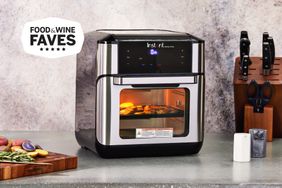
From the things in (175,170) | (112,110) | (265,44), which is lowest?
(175,170)

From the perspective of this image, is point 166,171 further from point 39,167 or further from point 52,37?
point 52,37

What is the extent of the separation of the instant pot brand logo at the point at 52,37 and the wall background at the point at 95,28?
1.1 inches

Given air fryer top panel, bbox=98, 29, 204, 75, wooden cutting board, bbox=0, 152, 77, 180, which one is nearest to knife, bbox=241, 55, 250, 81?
air fryer top panel, bbox=98, 29, 204, 75

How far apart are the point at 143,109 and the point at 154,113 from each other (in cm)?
4

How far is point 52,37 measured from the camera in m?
3.37

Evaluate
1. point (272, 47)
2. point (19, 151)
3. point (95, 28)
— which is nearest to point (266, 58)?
point (272, 47)

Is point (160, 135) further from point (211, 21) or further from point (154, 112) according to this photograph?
point (211, 21)

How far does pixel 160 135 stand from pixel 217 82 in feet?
2.14

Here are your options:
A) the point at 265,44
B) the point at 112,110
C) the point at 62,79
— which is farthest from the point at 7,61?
the point at 265,44

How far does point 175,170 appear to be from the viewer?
269 cm

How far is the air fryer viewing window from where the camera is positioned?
2.88 m

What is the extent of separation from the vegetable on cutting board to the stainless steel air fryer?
254 millimetres

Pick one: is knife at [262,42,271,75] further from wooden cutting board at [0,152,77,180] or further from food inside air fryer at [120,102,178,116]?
wooden cutting board at [0,152,77,180]

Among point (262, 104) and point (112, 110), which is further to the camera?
point (262, 104)
